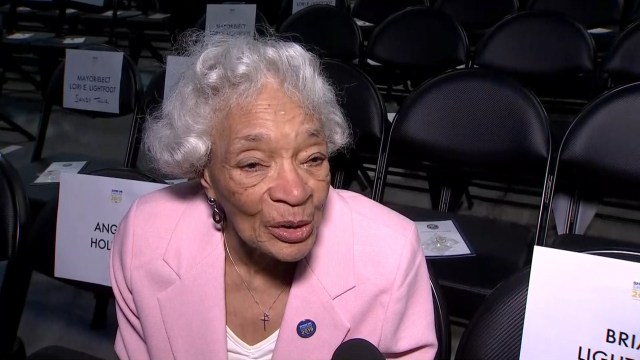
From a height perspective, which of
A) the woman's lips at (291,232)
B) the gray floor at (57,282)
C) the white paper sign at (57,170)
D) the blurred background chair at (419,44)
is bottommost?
the gray floor at (57,282)

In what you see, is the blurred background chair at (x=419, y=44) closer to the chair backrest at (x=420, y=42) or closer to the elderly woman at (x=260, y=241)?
the chair backrest at (x=420, y=42)

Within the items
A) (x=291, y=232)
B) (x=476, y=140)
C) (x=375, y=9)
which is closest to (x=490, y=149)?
(x=476, y=140)

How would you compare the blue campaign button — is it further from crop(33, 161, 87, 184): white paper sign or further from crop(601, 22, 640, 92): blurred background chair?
crop(601, 22, 640, 92): blurred background chair

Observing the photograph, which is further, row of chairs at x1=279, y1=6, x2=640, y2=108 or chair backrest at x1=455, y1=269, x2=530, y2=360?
row of chairs at x1=279, y1=6, x2=640, y2=108

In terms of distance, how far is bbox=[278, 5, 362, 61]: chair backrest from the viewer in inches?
131

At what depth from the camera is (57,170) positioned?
8.01 ft

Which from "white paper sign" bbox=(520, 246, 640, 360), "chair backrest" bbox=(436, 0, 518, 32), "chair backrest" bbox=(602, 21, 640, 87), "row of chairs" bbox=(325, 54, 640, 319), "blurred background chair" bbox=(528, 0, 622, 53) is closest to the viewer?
"white paper sign" bbox=(520, 246, 640, 360)

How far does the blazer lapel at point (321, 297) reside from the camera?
1.09m

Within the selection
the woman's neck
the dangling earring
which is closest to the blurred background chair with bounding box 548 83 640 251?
the woman's neck

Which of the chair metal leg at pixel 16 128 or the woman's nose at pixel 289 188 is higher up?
the woman's nose at pixel 289 188

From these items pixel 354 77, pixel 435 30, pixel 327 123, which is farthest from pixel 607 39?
pixel 327 123

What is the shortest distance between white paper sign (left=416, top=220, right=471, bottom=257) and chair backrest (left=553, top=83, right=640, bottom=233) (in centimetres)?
42

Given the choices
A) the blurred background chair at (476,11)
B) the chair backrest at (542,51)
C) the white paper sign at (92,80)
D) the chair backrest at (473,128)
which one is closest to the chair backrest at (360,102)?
the chair backrest at (473,128)

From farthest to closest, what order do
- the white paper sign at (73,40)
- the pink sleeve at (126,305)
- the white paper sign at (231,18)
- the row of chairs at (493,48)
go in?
the white paper sign at (73,40) < the white paper sign at (231,18) < the row of chairs at (493,48) < the pink sleeve at (126,305)
